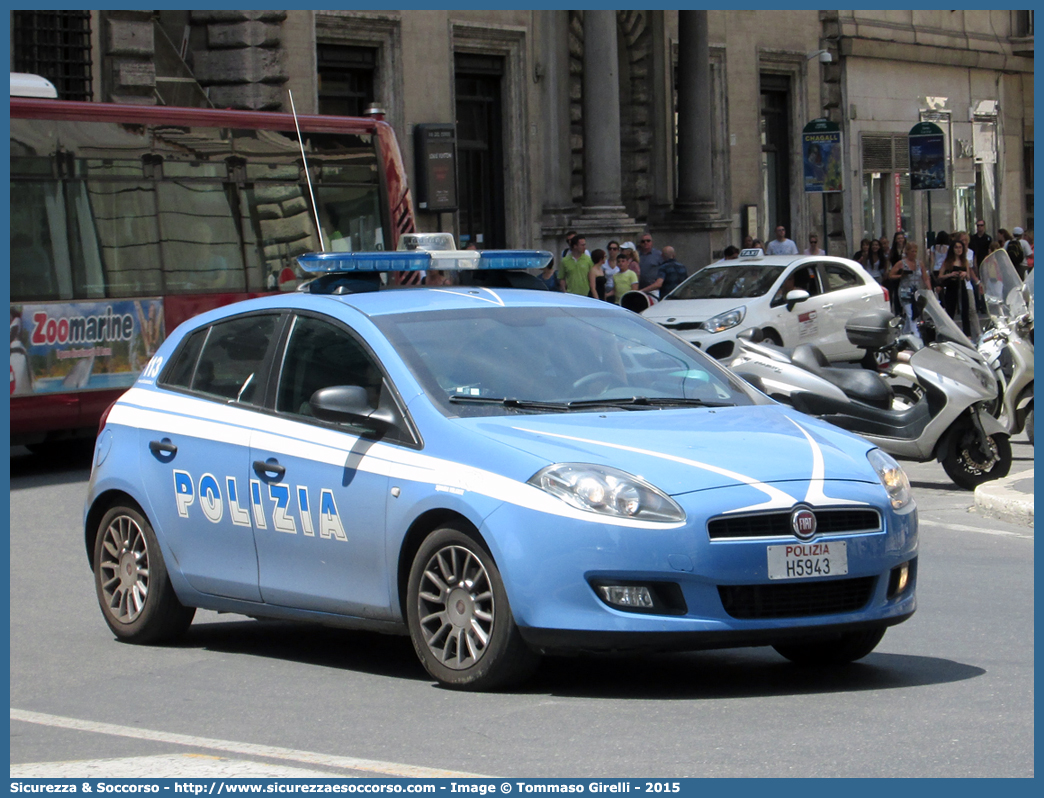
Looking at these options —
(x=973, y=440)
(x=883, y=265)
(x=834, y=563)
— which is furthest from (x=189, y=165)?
(x=883, y=265)

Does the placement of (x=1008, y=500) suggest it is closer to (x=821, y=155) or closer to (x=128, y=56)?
(x=128, y=56)

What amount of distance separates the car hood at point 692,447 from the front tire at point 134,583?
6.25 ft

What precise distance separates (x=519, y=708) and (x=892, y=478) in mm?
1621

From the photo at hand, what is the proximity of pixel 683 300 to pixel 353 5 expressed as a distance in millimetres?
8822

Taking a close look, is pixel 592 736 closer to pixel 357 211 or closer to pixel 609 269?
pixel 357 211

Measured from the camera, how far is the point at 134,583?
7.66 metres

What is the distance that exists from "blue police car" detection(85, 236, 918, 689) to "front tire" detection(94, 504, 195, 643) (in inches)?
0.4

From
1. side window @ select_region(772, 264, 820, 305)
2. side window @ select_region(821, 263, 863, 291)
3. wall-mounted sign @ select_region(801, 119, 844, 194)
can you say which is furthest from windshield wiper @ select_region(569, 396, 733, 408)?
wall-mounted sign @ select_region(801, 119, 844, 194)

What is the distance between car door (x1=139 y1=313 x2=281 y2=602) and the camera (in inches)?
279

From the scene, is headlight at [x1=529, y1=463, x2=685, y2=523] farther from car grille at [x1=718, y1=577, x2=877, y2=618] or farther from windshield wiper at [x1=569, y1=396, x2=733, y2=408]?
windshield wiper at [x1=569, y1=396, x2=733, y2=408]

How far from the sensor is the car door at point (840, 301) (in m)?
23.0

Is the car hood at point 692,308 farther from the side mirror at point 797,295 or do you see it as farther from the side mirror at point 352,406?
the side mirror at point 352,406

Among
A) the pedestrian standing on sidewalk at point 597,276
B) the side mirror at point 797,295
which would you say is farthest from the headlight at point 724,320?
the pedestrian standing on sidewalk at point 597,276

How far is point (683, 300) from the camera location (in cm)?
2228
